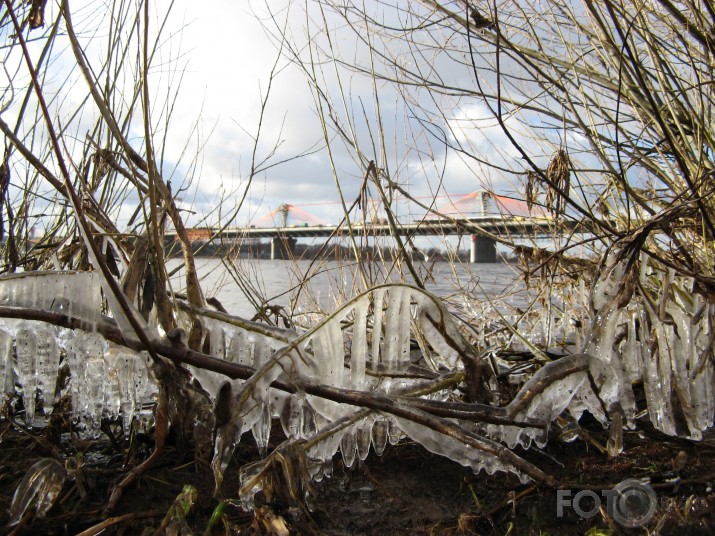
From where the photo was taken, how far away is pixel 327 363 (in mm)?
1221

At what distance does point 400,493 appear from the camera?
1.29 metres

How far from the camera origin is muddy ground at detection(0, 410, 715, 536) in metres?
1.11

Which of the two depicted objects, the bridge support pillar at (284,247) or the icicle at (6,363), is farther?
the bridge support pillar at (284,247)

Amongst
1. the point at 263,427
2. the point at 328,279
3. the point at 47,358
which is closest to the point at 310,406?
the point at 263,427

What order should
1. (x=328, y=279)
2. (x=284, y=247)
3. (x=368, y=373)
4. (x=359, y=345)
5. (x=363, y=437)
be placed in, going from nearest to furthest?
(x=359, y=345) < (x=363, y=437) < (x=368, y=373) < (x=328, y=279) < (x=284, y=247)

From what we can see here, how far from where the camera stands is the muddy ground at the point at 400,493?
3.64 ft

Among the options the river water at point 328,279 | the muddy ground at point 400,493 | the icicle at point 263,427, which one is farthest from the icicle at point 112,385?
the river water at point 328,279

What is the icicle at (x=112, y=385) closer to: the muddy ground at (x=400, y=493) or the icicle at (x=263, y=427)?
the muddy ground at (x=400, y=493)

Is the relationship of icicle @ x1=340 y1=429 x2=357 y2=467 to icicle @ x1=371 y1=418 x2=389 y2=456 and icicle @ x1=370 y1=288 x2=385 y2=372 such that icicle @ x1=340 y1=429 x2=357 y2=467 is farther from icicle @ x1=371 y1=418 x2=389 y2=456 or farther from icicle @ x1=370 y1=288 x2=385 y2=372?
icicle @ x1=370 y1=288 x2=385 y2=372

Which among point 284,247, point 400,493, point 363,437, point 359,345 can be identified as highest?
point 284,247

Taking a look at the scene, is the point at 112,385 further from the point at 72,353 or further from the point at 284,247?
the point at 284,247

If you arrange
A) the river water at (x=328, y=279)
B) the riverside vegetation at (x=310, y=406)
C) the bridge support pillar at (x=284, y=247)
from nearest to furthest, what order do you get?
the riverside vegetation at (x=310, y=406), the river water at (x=328, y=279), the bridge support pillar at (x=284, y=247)

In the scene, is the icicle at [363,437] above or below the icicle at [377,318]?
below

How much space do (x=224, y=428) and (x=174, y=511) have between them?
0.18m
